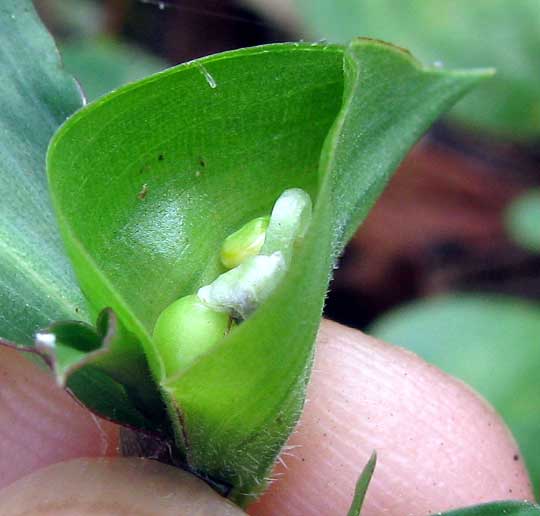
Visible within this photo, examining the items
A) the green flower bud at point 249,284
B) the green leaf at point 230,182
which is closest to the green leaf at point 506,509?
the green leaf at point 230,182

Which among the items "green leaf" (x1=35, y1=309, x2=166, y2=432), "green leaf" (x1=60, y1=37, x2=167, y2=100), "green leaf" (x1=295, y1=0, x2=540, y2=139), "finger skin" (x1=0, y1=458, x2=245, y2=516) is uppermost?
"green leaf" (x1=295, y1=0, x2=540, y2=139)

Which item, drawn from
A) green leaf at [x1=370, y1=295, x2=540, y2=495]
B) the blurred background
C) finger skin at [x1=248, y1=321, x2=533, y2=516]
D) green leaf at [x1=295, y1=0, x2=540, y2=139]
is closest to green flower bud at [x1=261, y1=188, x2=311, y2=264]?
finger skin at [x1=248, y1=321, x2=533, y2=516]

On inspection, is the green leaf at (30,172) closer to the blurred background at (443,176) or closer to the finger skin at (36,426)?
the finger skin at (36,426)

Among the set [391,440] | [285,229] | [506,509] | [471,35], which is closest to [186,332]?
[285,229]

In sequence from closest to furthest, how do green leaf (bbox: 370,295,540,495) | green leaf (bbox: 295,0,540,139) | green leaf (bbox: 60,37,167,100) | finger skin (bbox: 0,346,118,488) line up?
finger skin (bbox: 0,346,118,488)
green leaf (bbox: 370,295,540,495)
green leaf (bbox: 60,37,167,100)
green leaf (bbox: 295,0,540,139)

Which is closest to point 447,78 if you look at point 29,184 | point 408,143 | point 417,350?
point 408,143

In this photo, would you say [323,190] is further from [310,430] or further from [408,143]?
[310,430]

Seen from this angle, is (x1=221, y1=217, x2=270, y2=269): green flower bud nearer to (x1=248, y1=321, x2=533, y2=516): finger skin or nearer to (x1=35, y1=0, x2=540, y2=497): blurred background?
(x1=248, y1=321, x2=533, y2=516): finger skin
